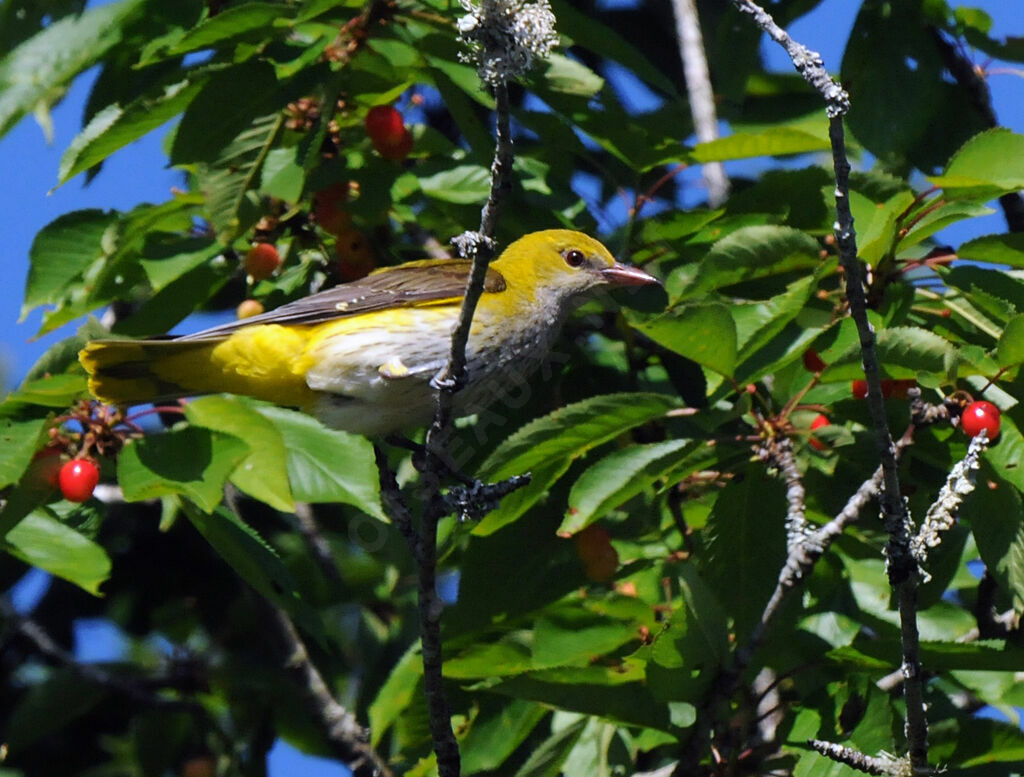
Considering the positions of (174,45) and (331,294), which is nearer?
(174,45)

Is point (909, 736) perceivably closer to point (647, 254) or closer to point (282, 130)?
point (647, 254)

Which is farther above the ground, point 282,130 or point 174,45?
point 174,45

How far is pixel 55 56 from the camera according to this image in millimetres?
3930

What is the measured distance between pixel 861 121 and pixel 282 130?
1.95 m

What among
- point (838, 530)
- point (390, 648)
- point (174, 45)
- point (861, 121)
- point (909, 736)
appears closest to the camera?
point (909, 736)

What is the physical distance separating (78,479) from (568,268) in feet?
5.67

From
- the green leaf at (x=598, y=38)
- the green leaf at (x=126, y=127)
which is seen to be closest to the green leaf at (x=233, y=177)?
the green leaf at (x=126, y=127)

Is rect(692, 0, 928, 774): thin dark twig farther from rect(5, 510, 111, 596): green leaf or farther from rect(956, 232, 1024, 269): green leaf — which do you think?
rect(5, 510, 111, 596): green leaf

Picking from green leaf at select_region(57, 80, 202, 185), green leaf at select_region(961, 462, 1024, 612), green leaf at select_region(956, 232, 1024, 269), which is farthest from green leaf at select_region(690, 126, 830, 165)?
green leaf at select_region(57, 80, 202, 185)

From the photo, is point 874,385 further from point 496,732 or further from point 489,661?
point 496,732

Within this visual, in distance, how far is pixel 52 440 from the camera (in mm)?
3848

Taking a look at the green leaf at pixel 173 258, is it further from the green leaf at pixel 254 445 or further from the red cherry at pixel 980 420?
the red cherry at pixel 980 420

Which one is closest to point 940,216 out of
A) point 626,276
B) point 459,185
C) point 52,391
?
point 626,276

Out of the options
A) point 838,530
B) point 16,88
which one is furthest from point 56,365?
point 838,530
